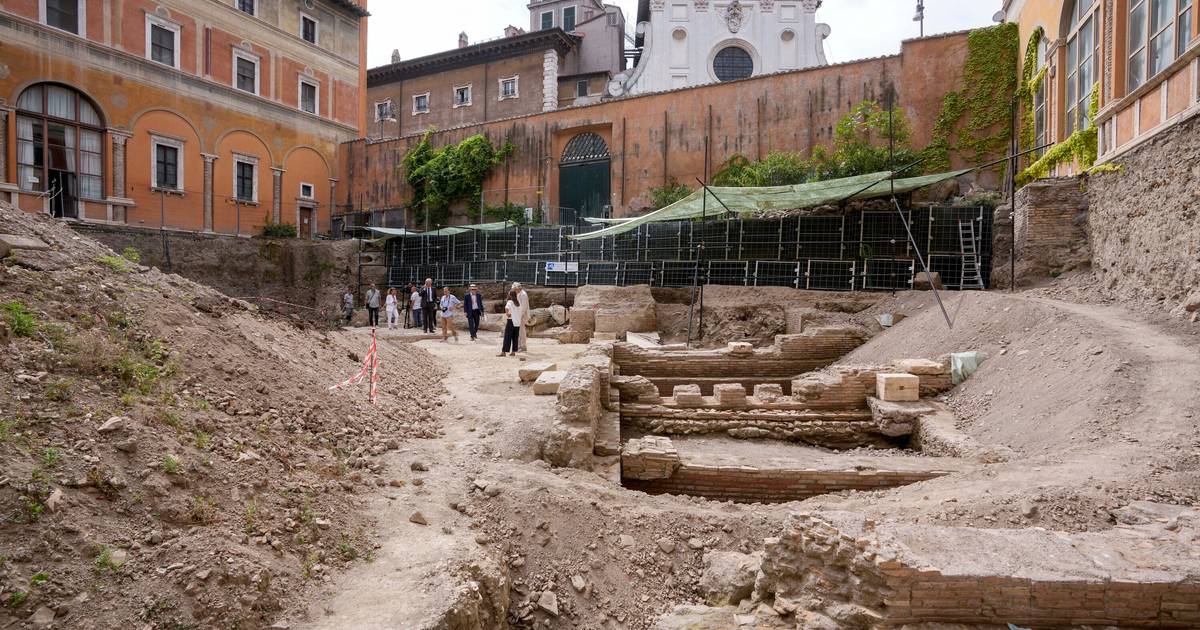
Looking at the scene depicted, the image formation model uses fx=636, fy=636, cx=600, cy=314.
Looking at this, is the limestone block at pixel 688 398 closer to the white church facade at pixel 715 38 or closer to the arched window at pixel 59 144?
the arched window at pixel 59 144

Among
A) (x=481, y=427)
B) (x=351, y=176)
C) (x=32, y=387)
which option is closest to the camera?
(x=32, y=387)

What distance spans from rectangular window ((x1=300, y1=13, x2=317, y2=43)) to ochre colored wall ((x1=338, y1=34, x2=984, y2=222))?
6040 mm

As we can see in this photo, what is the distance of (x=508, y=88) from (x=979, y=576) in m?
34.4

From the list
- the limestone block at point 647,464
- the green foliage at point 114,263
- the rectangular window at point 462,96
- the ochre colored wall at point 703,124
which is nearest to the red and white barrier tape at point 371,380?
the green foliage at point 114,263

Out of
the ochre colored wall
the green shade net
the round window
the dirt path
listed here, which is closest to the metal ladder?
the green shade net

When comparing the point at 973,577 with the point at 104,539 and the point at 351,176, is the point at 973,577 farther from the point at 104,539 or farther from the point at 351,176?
the point at 351,176

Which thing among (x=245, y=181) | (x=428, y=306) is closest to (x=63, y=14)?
(x=245, y=181)

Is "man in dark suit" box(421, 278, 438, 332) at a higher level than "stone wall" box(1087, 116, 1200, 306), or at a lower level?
lower

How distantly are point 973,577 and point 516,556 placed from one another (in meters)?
2.85

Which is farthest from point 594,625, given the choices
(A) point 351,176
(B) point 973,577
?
(A) point 351,176

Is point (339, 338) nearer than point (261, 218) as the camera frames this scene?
Yes

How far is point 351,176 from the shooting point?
3058 centimetres

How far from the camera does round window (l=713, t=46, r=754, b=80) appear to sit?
3388 cm

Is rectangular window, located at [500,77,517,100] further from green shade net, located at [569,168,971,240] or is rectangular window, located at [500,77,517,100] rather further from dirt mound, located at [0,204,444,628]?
dirt mound, located at [0,204,444,628]
